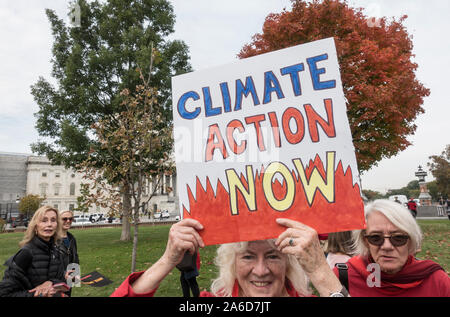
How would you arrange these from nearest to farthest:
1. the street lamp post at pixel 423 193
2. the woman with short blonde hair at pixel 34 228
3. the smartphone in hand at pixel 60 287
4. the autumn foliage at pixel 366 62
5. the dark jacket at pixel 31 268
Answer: the dark jacket at pixel 31 268
the smartphone in hand at pixel 60 287
the woman with short blonde hair at pixel 34 228
the autumn foliage at pixel 366 62
the street lamp post at pixel 423 193

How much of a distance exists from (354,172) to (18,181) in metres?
85.8

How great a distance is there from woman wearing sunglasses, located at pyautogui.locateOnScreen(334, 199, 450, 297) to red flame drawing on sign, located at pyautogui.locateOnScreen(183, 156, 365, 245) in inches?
23.2

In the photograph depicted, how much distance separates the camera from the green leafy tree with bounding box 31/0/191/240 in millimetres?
12703

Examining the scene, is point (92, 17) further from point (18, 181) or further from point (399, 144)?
point (18, 181)

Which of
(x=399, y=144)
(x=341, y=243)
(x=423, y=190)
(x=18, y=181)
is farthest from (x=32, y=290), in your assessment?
(x=18, y=181)

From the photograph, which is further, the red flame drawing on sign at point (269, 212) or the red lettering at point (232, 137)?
the red lettering at point (232, 137)

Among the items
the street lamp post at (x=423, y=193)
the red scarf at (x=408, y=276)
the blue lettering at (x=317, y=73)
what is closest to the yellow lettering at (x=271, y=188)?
the blue lettering at (x=317, y=73)

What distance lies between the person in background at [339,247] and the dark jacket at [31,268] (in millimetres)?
3096

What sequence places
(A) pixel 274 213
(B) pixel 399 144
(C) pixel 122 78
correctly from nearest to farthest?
(A) pixel 274 213
(B) pixel 399 144
(C) pixel 122 78

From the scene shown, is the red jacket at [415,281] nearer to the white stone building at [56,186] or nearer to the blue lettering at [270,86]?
the blue lettering at [270,86]

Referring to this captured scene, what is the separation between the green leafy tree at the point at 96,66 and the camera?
12703mm

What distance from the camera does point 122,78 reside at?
1279cm

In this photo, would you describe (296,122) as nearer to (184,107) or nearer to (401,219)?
(184,107)

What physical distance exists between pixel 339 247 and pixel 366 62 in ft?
32.4
